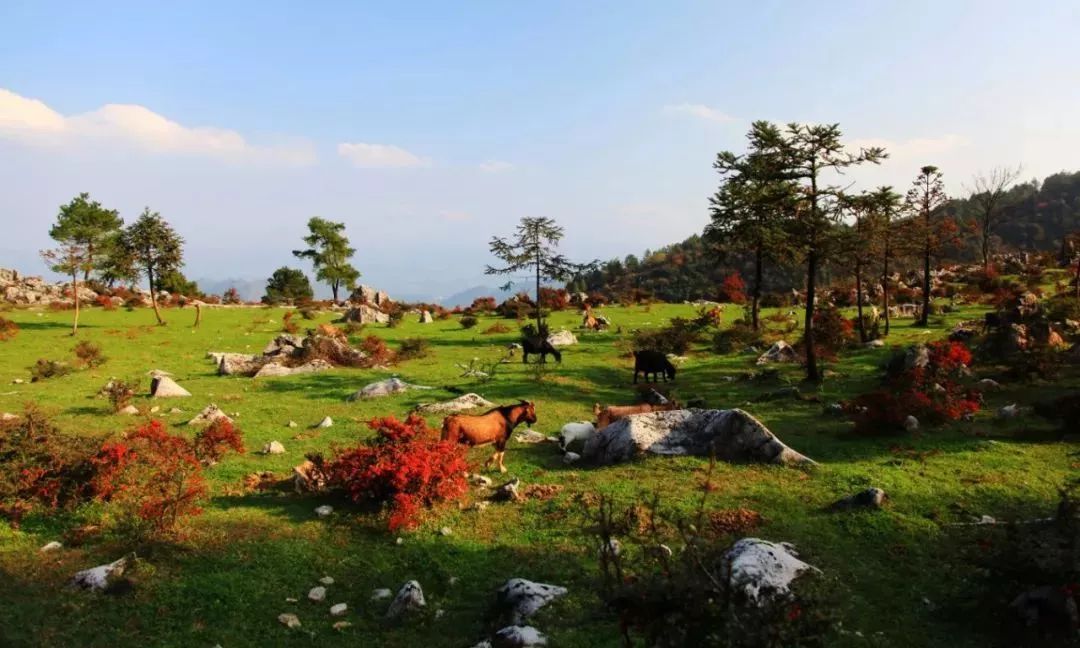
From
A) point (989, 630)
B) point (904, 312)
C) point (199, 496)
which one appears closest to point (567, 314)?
point (904, 312)

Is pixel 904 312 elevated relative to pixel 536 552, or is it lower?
elevated

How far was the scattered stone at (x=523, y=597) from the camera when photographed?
8.80 m

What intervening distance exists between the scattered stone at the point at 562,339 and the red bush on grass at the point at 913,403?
2015 cm

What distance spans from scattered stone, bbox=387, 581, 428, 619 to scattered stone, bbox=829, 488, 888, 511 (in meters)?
8.41

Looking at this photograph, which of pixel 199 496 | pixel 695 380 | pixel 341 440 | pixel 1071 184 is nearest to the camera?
pixel 199 496

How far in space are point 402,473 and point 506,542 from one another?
107 inches

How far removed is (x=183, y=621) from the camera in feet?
29.0

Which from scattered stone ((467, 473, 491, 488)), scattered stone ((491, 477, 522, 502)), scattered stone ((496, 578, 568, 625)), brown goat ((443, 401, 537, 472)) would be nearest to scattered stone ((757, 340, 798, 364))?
brown goat ((443, 401, 537, 472))

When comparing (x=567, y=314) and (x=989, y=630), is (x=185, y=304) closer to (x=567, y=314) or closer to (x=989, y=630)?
(x=567, y=314)

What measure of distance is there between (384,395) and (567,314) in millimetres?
32844

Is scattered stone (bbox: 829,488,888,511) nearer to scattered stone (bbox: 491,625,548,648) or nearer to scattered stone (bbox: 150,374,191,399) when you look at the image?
scattered stone (bbox: 491,625,548,648)

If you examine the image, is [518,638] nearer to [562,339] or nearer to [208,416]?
[208,416]

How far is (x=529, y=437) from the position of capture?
18.7 meters

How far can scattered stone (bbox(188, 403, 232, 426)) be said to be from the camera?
19.4m
